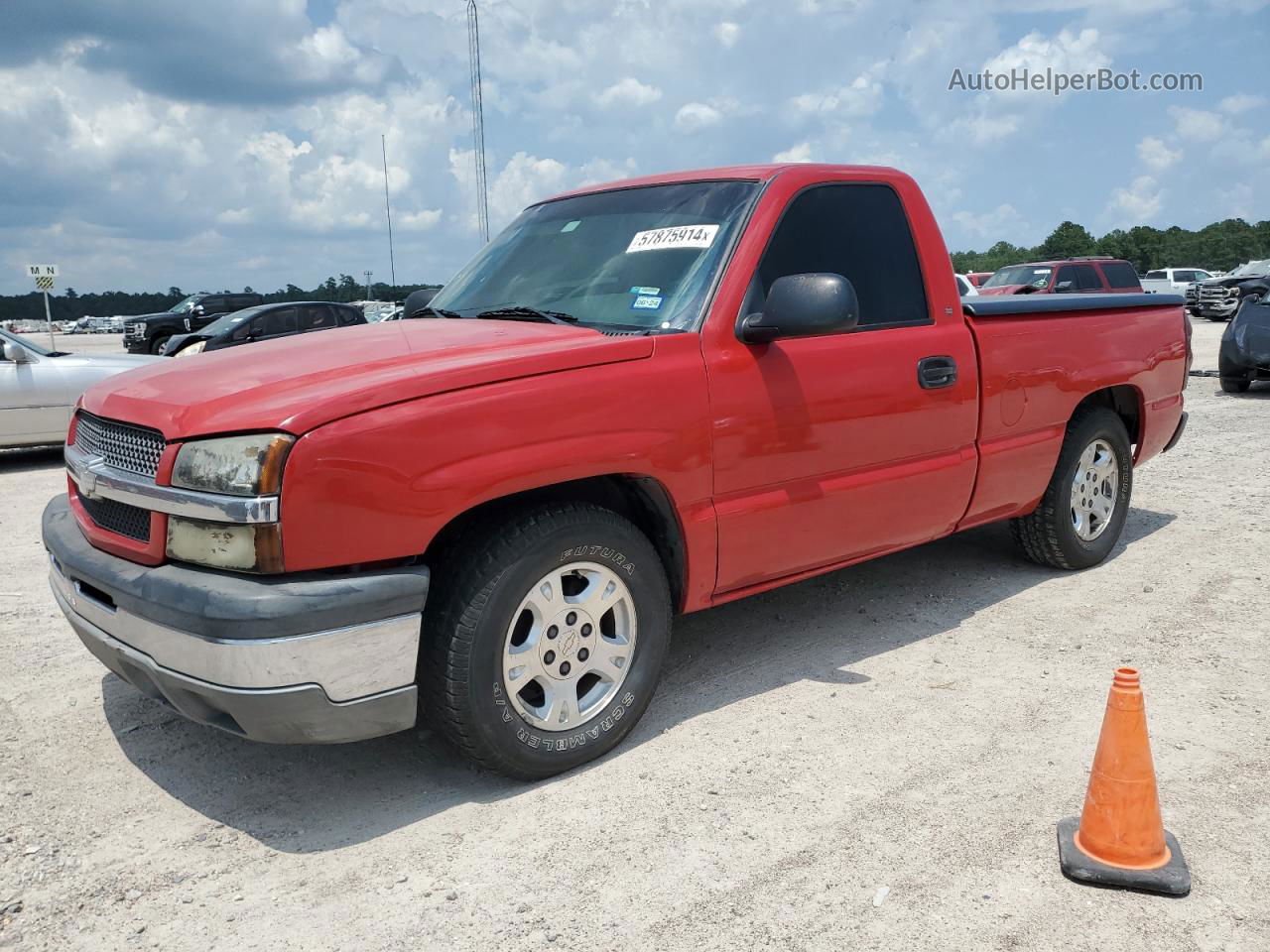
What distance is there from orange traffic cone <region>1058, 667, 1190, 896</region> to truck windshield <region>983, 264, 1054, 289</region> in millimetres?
18806

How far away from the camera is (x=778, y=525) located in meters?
3.78

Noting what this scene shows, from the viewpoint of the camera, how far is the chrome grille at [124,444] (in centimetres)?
299

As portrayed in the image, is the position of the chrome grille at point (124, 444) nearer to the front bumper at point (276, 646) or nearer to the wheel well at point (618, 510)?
the front bumper at point (276, 646)

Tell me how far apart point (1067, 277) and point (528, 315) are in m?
18.7

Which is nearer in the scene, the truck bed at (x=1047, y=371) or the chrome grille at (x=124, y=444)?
the chrome grille at (x=124, y=444)

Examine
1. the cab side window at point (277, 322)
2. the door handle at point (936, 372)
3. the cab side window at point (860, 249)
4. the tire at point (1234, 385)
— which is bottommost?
the tire at point (1234, 385)

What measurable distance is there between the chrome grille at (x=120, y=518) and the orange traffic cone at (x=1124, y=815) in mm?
2725

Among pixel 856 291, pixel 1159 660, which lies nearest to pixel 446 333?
pixel 856 291

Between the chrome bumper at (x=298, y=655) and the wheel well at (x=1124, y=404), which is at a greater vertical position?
the wheel well at (x=1124, y=404)

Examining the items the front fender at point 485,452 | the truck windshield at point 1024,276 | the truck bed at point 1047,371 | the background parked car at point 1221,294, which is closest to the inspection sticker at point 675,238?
the front fender at point 485,452

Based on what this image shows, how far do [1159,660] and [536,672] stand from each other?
104 inches

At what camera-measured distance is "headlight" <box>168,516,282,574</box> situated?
8.87 ft

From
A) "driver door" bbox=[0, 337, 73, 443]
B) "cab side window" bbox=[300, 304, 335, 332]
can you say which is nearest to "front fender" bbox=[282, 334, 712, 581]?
"driver door" bbox=[0, 337, 73, 443]

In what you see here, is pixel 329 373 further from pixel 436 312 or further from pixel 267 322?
pixel 267 322
